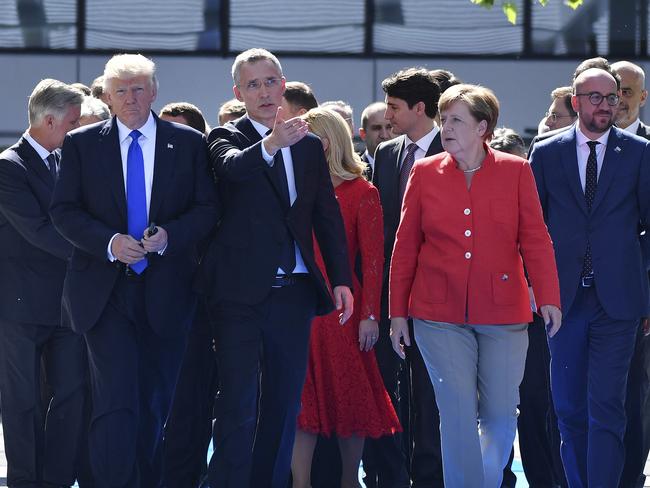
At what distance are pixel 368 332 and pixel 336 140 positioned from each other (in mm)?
981

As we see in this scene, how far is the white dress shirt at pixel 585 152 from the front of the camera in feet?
Result: 25.2

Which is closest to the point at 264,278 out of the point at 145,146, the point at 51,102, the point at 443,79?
the point at 145,146

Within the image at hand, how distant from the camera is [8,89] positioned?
12500 mm

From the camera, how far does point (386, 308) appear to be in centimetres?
836

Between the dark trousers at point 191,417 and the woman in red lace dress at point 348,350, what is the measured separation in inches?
22.5

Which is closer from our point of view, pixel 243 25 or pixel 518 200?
pixel 518 200

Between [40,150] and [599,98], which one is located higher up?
[599,98]

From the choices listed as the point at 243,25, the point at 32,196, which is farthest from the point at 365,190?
the point at 243,25

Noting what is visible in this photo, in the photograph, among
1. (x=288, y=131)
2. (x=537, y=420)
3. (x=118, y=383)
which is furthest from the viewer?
(x=537, y=420)

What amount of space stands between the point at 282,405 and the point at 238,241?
78 cm

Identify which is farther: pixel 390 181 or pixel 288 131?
pixel 390 181

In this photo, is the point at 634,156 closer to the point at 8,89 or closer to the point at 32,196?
the point at 32,196

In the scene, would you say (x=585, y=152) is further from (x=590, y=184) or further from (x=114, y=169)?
(x=114, y=169)

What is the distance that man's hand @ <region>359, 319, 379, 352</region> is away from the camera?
25.8 feet
